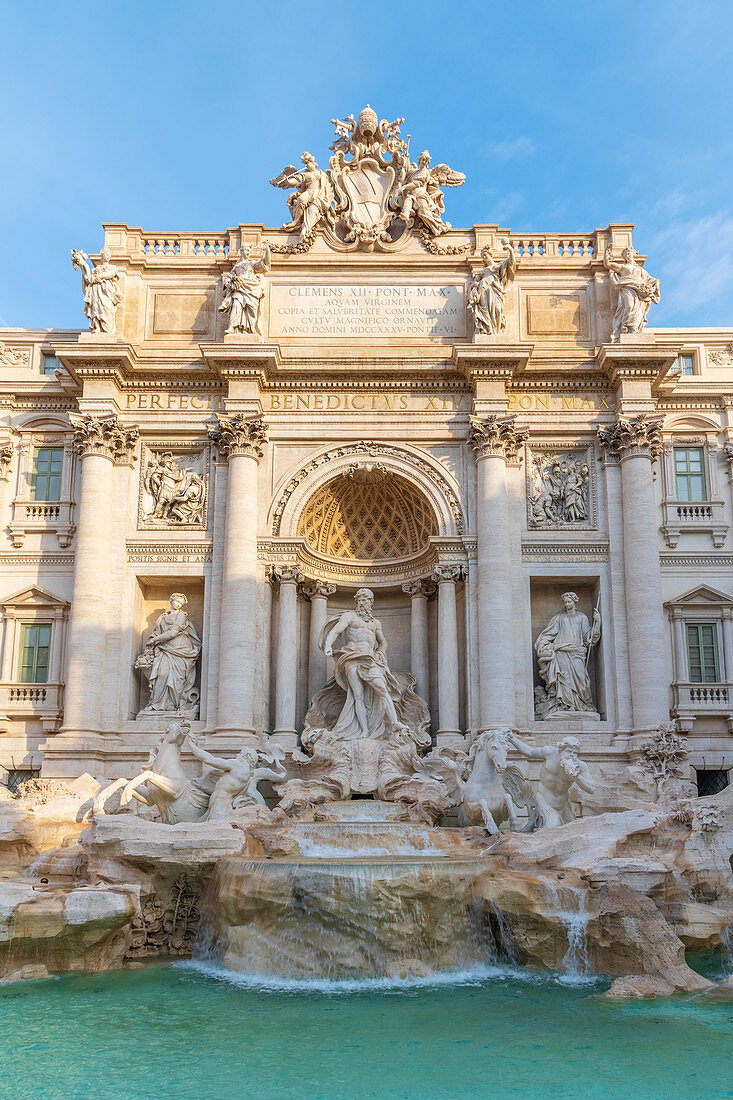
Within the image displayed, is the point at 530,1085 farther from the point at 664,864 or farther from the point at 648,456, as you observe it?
the point at 648,456

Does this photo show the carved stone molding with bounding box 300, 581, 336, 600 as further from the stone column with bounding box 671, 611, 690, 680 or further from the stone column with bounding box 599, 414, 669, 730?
the stone column with bounding box 671, 611, 690, 680

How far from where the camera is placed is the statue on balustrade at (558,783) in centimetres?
1708

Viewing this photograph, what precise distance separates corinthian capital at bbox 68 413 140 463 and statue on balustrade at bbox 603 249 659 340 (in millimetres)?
11453

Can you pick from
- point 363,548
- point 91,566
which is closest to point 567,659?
point 363,548

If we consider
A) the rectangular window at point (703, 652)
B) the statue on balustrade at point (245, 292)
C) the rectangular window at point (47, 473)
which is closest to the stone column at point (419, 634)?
the rectangular window at point (703, 652)

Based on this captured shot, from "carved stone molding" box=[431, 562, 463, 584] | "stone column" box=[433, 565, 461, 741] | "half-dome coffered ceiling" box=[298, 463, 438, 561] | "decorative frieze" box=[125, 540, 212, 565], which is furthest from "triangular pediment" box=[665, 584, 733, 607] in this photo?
"decorative frieze" box=[125, 540, 212, 565]

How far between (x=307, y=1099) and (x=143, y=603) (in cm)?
1560

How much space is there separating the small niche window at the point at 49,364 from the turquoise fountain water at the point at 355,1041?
15560mm

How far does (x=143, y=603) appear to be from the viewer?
76.5 ft

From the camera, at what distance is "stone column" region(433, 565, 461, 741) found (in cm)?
2181

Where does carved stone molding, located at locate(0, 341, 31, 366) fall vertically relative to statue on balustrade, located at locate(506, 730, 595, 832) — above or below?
above

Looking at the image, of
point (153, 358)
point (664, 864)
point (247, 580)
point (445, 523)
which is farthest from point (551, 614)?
point (153, 358)

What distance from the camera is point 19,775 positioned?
22.2 m

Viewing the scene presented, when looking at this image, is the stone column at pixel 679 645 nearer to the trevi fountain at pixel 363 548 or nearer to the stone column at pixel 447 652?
the trevi fountain at pixel 363 548
